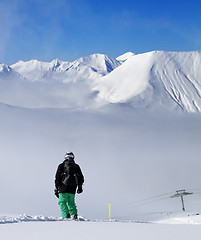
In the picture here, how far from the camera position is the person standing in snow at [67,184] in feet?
38.2

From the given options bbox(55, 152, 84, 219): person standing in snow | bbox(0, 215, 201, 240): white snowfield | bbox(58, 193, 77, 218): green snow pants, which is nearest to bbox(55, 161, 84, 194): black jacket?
bbox(55, 152, 84, 219): person standing in snow

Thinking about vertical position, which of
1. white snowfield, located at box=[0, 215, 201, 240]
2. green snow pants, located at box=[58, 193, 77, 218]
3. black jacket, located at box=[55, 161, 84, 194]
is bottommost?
white snowfield, located at box=[0, 215, 201, 240]

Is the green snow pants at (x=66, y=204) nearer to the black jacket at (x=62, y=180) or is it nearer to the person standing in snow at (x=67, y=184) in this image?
the person standing in snow at (x=67, y=184)

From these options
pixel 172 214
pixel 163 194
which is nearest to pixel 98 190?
pixel 163 194

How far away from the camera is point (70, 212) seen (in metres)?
11.6

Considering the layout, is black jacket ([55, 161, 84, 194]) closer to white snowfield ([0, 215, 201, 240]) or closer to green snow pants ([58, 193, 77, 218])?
green snow pants ([58, 193, 77, 218])

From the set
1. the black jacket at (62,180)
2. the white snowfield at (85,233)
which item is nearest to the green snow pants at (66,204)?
the black jacket at (62,180)

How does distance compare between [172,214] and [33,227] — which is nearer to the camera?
[33,227]

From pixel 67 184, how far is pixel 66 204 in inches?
28.9

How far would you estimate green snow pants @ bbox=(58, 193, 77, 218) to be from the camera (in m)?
11.6

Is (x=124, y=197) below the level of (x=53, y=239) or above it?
above

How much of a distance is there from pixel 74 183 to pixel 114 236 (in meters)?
5.72

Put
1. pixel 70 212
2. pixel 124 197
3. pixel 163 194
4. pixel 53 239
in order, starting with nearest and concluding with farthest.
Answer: pixel 53 239 < pixel 70 212 < pixel 124 197 < pixel 163 194

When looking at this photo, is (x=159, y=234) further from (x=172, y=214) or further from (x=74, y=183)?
(x=172, y=214)
